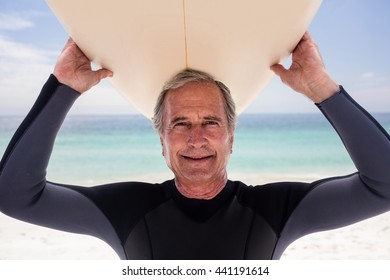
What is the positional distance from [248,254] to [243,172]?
14.8ft

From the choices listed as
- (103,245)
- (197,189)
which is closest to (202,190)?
(197,189)

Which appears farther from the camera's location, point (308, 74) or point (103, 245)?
point (103, 245)

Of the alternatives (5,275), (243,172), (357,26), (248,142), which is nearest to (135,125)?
(248,142)

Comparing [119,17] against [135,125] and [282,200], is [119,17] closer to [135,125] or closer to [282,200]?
[282,200]

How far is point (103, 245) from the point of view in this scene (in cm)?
201

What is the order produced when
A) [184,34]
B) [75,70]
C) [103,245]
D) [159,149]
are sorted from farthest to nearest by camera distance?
[159,149], [103,245], [75,70], [184,34]

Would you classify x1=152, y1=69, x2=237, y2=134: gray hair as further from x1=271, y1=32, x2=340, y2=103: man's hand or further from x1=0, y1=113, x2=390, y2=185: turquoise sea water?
x1=0, y1=113, x2=390, y2=185: turquoise sea water

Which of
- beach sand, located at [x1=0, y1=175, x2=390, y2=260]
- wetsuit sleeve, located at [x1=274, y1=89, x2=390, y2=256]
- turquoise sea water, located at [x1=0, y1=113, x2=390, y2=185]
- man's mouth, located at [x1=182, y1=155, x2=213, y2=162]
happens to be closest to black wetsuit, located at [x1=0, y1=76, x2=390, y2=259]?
wetsuit sleeve, located at [x1=274, y1=89, x2=390, y2=256]

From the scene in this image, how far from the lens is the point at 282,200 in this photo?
40.3 inches

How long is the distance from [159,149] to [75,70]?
556 centimetres

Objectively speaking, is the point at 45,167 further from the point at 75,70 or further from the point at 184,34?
the point at 184,34

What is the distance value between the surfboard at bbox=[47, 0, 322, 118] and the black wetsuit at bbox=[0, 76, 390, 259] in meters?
0.14

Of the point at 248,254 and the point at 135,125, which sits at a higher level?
the point at 135,125

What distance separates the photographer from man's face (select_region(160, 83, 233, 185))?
0.99 m
